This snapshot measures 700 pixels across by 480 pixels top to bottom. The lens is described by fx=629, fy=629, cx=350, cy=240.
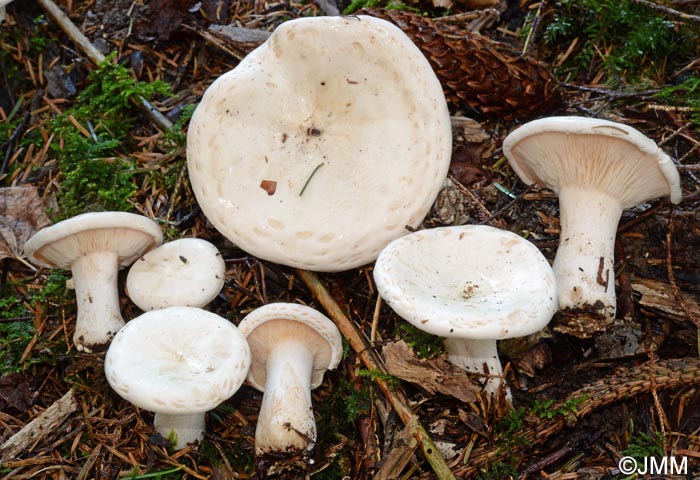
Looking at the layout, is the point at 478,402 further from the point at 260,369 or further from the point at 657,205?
the point at 657,205

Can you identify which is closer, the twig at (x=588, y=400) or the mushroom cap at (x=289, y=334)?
the twig at (x=588, y=400)

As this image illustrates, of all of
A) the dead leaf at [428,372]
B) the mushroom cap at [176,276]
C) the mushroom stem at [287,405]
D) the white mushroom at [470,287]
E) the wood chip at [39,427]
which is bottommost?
the wood chip at [39,427]

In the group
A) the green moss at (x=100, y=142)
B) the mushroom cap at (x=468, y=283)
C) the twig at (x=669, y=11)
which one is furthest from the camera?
the green moss at (x=100, y=142)

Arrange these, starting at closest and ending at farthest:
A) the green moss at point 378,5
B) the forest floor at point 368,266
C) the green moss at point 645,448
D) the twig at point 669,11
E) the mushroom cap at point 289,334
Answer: the green moss at point 645,448 → the forest floor at point 368,266 → the mushroom cap at point 289,334 → the twig at point 669,11 → the green moss at point 378,5

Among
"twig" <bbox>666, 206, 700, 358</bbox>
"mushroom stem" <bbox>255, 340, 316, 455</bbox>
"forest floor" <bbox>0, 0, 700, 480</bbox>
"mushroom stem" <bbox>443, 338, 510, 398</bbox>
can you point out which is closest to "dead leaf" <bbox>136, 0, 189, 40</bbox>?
"forest floor" <bbox>0, 0, 700, 480</bbox>

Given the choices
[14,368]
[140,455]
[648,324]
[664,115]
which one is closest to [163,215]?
[14,368]

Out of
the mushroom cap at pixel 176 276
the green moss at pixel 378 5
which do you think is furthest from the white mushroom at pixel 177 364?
the green moss at pixel 378 5

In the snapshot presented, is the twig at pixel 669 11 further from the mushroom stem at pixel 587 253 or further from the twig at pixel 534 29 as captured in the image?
the mushroom stem at pixel 587 253

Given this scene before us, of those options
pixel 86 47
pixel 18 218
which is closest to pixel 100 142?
pixel 18 218
